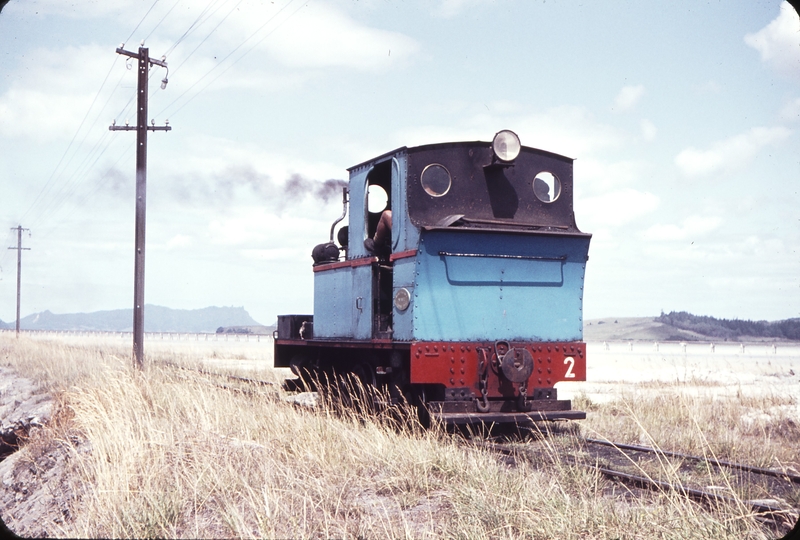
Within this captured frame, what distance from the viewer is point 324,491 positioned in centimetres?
515

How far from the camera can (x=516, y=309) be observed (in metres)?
8.69

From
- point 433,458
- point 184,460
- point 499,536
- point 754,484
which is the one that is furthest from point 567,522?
point 184,460

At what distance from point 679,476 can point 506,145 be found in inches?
172

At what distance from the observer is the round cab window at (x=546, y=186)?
371 inches

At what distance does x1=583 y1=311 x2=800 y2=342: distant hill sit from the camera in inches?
3930

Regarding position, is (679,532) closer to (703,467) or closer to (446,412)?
(703,467)

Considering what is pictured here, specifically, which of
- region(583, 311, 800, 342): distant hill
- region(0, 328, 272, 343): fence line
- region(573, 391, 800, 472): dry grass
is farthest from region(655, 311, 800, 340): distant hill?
region(573, 391, 800, 472): dry grass

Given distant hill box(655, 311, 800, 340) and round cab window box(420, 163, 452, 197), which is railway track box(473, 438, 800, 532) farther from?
distant hill box(655, 311, 800, 340)

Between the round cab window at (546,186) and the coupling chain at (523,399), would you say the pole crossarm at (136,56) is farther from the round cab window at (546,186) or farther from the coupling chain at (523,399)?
the coupling chain at (523,399)

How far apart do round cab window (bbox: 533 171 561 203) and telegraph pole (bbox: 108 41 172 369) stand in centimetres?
1134

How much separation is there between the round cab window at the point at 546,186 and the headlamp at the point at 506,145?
79cm

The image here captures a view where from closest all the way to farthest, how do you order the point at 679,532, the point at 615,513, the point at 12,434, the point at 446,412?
1. the point at 679,532
2. the point at 615,513
3. the point at 446,412
4. the point at 12,434

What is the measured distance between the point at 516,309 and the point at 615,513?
163 inches

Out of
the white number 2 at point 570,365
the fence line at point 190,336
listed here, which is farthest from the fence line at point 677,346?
the white number 2 at point 570,365
